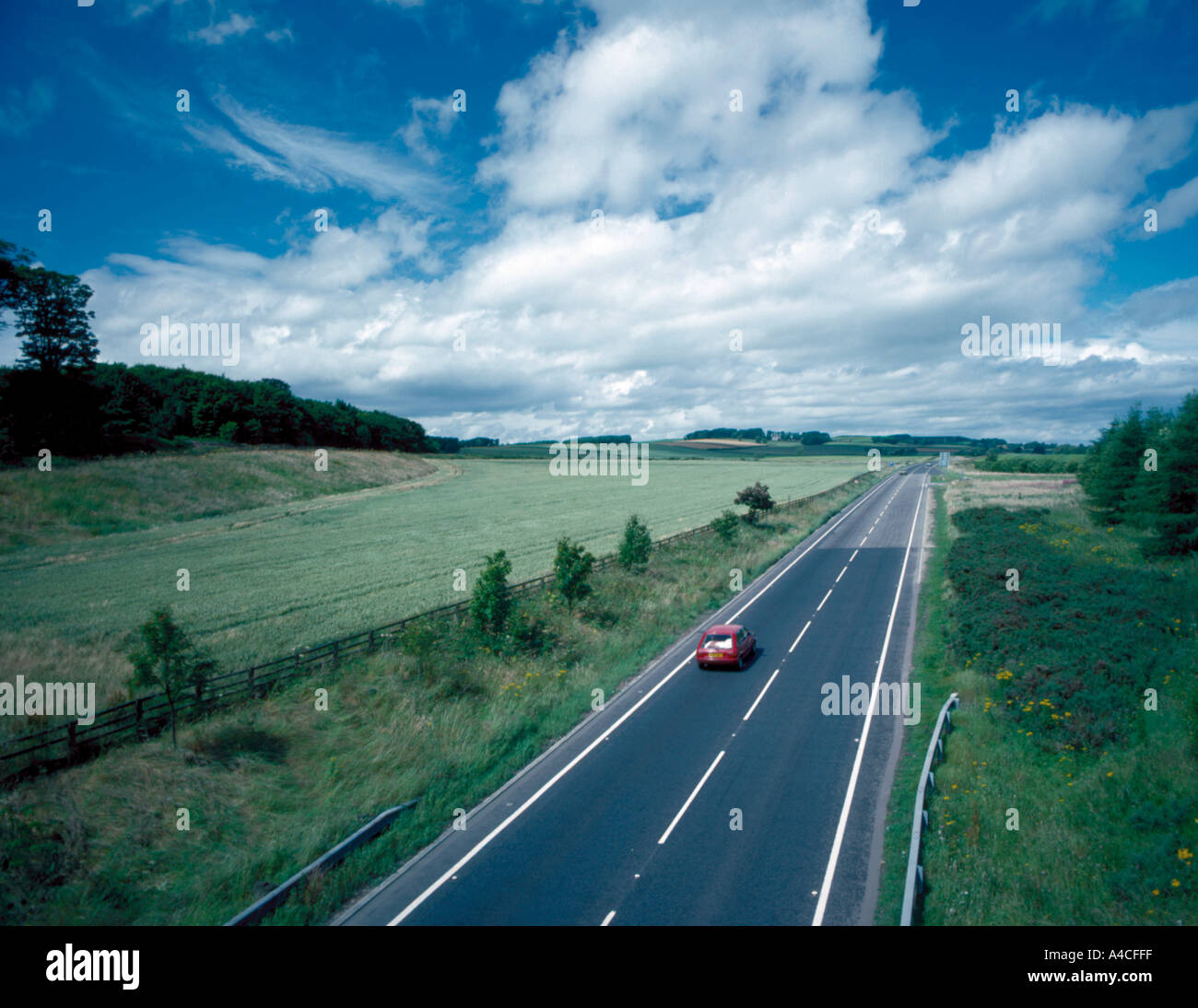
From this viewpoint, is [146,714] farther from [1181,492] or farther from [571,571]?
[1181,492]

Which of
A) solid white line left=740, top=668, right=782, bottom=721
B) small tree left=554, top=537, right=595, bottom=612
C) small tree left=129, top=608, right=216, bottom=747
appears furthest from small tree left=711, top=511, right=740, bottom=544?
small tree left=129, top=608, right=216, bottom=747

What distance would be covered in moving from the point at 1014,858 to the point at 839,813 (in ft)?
10.5

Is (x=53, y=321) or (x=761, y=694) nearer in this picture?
(x=761, y=694)

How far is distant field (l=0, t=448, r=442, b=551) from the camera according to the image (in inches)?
1841

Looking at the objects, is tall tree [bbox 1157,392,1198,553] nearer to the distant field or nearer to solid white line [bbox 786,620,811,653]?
solid white line [bbox 786,620,811,653]

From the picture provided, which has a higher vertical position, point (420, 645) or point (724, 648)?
point (420, 645)

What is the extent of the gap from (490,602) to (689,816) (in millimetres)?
12777

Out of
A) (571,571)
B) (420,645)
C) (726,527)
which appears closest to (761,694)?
(571,571)

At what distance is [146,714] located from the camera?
52.0ft

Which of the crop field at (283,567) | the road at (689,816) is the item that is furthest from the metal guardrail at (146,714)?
the road at (689,816)

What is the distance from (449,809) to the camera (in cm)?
1370

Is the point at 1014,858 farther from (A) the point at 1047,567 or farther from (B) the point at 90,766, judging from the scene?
(A) the point at 1047,567

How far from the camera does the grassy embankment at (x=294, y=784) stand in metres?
10.5
